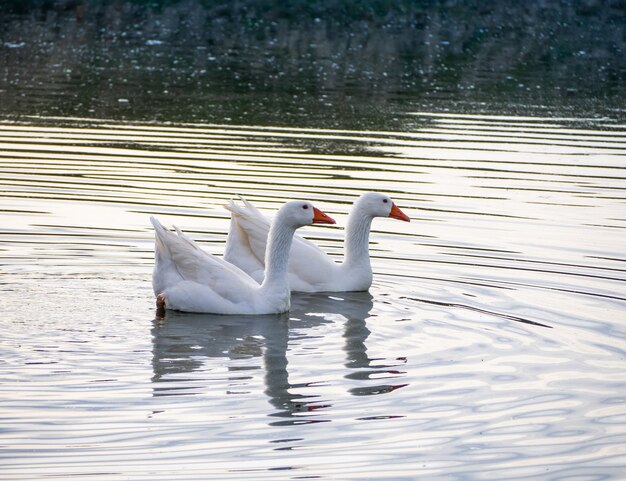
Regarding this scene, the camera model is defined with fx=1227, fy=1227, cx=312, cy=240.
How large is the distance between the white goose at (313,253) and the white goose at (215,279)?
107cm

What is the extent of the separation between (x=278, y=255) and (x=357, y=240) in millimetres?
1480

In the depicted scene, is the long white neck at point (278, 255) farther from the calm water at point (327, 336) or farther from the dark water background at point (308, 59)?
the dark water background at point (308, 59)

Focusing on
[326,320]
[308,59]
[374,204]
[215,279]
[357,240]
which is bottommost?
[326,320]

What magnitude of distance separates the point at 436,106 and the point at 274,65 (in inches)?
370

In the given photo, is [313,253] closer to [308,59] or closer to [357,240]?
[357,240]

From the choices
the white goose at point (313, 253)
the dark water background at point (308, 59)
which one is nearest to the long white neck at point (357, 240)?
the white goose at point (313, 253)

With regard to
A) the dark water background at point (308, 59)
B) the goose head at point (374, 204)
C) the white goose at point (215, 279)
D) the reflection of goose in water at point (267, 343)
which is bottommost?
the reflection of goose in water at point (267, 343)

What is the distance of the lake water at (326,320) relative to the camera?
775 centimetres

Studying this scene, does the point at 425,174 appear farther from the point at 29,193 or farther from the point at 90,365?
the point at 90,365

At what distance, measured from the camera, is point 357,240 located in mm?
13023

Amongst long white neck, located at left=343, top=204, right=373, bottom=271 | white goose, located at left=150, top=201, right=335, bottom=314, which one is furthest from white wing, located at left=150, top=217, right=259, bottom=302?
long white neck, located at left=343, top=204, right=373, bottom=271

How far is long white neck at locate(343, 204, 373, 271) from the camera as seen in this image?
12859 mm

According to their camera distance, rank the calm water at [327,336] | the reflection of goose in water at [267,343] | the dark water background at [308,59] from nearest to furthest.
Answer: the calm water at [327,336] < the reflection of goose in water at [267,343] < the dark water background at [308,59]

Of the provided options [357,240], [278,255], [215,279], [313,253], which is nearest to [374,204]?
[357,240]
